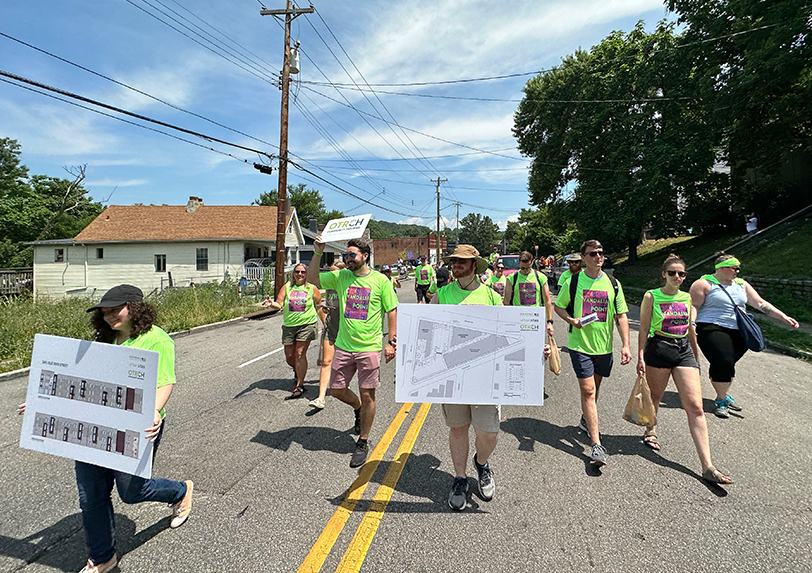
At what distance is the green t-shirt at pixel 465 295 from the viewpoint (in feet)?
10.2

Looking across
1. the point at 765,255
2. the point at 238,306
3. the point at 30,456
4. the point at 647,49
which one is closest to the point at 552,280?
the point at 765,255

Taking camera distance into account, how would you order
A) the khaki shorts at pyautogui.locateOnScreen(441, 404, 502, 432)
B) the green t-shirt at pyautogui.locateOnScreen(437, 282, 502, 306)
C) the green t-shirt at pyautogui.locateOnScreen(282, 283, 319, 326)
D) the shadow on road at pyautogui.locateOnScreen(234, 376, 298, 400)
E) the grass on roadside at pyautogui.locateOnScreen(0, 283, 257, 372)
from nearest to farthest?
the khaki shorts at pyautogui.locateOnScreen(441, 404, 502, 432) < the green t-shirt at pyautogui.locateOnScreen(437, 282, 502, 306) < the green t-shirt at pyautogui.locateOnScreen(282, 283, 319, 326) < the shadow on road at pyautogui.locateOnScreen(234, 376, 298, 400) < the grass on roadside at pyautogui.locateOnScreen(0, 283, 257, 372)

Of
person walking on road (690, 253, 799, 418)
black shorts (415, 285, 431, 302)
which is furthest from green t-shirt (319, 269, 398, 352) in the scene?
black shorts (415, 285, 431, 302)

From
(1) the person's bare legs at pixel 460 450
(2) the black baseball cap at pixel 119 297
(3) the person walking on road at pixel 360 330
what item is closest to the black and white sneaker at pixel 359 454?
(3) the person walking on road at pixel 360 330

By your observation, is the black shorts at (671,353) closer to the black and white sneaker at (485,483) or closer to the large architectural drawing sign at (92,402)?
the black and white sneaker at (485,483)

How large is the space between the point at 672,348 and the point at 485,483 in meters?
2.09

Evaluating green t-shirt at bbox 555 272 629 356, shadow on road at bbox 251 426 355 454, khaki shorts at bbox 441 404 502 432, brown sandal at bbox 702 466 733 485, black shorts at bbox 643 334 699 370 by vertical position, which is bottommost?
shadow on road at bbox 251 426 355 454

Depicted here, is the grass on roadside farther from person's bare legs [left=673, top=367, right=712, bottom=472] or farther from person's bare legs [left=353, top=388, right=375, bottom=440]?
person's bare legs [left=673, top=367, right=712, bottom=472]

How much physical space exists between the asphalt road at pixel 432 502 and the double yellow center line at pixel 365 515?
0.01 m

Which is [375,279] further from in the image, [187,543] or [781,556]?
[781,556]

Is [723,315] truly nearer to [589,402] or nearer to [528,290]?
[589,402]

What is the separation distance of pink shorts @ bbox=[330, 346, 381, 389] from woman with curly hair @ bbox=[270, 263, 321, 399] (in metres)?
1.81

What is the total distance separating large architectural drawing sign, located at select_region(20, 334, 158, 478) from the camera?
2.28 m

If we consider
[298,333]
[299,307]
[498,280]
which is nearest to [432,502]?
[298,333]
